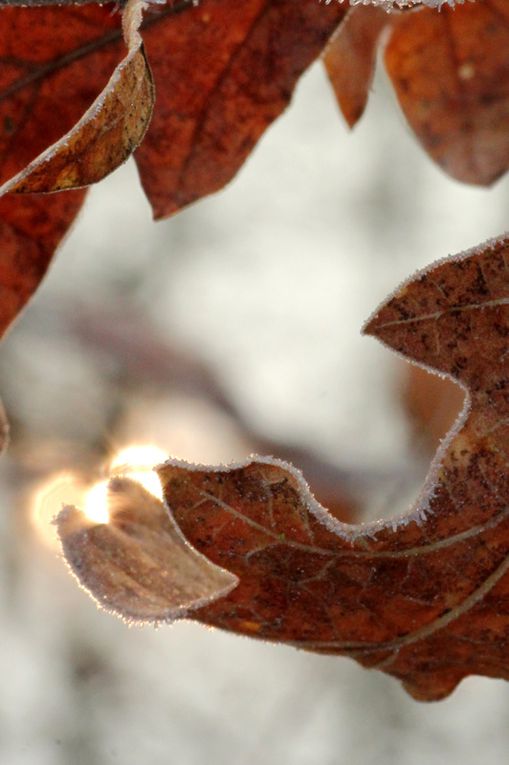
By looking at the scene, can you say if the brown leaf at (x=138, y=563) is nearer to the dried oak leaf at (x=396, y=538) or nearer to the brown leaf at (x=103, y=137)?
the dried oak leaf at (x=396, y=538)

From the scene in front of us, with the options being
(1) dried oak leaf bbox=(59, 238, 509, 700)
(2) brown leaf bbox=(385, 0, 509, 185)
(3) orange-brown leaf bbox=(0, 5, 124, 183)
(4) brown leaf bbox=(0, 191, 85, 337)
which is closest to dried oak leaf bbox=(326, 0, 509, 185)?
(2) brown leaf bbox=(385, 0, 509, 185)

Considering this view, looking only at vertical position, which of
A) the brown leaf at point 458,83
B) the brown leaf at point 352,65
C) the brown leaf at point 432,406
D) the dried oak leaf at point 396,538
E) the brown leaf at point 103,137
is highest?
the brown leaf at point 103,137

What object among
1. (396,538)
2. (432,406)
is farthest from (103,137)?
(432,406)

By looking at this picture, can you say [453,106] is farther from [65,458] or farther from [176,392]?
[65,458]

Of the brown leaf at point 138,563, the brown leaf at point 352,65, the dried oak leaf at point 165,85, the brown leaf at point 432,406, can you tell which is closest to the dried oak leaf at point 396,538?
the brown leaf at point 138,563

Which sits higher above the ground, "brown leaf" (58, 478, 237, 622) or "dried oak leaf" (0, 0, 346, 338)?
"dried oak leaf" (0, 0, 346, 338)

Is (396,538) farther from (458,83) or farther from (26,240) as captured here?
(458,83)

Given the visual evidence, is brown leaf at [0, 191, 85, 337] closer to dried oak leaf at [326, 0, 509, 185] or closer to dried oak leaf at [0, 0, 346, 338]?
dried oak leaf at [0, 0, 346, 338]

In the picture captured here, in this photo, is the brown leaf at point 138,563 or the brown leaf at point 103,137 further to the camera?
the brown leaf at point 138,563
